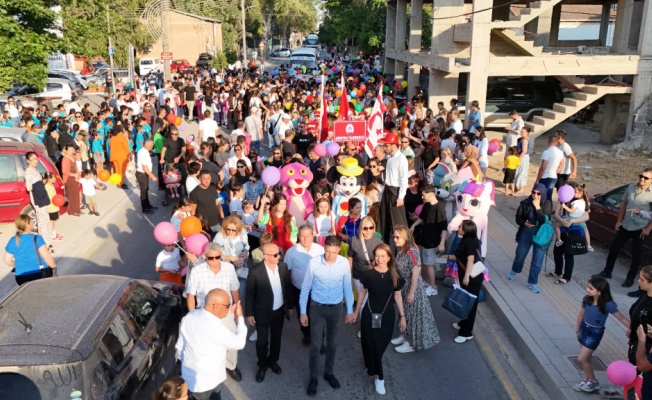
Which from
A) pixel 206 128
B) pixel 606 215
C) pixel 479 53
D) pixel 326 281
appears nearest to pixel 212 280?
pixel 326 281

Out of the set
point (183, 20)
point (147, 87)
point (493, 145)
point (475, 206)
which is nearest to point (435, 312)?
point (475, 206)

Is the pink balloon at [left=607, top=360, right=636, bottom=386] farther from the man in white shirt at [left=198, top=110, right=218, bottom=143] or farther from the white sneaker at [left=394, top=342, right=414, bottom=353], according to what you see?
the man in white shirt at [left=198, top=110, right=218, bottom=143]

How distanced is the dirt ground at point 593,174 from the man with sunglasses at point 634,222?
457 mm

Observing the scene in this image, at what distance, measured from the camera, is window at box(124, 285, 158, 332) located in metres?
5.45

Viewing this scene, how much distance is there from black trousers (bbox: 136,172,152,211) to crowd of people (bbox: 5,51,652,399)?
52mm

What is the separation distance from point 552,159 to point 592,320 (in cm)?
601

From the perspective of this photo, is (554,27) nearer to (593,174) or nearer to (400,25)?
(400,25)

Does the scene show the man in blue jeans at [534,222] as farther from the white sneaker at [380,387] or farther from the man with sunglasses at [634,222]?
the white sneaker at [380,387]

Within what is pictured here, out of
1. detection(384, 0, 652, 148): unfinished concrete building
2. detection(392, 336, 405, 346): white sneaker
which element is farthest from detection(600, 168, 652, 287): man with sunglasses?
detection(384, 0, 652, 148): unfinished concrete building

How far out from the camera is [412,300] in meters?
6.41

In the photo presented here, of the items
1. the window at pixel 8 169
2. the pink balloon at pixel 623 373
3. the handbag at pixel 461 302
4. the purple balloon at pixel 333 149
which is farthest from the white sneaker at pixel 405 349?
the window at pixel 8 169

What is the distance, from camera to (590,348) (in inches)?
227

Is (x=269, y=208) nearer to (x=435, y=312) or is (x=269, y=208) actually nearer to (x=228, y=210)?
(x=228, y=210)

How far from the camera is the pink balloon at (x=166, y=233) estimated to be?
22.9 ft
